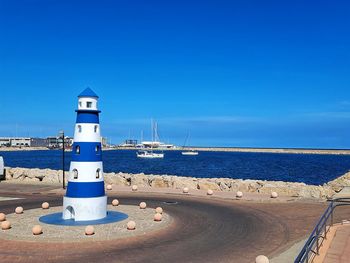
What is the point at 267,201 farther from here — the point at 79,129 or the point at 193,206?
the point at 79,129

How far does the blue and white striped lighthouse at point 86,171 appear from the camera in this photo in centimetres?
1898

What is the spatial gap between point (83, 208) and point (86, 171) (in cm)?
180

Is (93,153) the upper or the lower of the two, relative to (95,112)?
lower

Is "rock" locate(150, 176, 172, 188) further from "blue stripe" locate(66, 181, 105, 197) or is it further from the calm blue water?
the calm blue water

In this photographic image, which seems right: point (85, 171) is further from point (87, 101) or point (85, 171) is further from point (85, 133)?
point (87, 101)

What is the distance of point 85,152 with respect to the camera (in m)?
19.2

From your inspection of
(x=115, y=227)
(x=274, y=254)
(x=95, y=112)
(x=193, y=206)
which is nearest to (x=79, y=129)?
(x=95, y=112)

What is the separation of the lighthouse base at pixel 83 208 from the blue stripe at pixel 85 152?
1926 mm

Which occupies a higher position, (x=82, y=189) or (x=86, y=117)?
(x=86, y=117)

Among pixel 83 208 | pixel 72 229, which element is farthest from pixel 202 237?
pixel 83 208

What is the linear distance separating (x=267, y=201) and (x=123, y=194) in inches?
428

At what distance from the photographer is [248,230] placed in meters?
17.4

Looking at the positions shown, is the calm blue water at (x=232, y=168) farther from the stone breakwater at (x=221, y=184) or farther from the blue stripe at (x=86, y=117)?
the blue stripe at (x=86, y=117)

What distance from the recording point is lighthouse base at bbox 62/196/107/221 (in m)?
18.9
